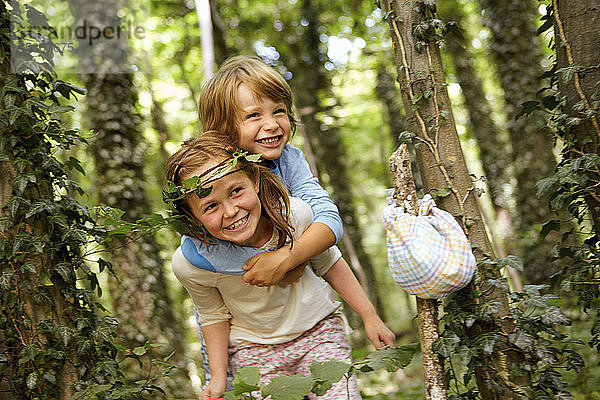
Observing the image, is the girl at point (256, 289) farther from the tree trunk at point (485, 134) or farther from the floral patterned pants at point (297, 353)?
the tree trunk at point (485, 134)

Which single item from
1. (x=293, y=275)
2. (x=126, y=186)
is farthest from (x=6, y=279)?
(x=126, y=186)

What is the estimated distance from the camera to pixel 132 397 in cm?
228

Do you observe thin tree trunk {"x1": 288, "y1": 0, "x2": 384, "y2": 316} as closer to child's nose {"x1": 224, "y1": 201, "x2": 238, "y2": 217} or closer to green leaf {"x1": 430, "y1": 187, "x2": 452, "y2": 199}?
green leaf {"x1": 430, "y1": 187, "x2": 452, "y2": 199}

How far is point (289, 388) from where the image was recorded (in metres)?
1.87

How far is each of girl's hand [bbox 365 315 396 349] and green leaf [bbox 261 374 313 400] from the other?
1.77 ft

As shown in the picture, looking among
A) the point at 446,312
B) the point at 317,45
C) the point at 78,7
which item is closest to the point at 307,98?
the point at 317,45

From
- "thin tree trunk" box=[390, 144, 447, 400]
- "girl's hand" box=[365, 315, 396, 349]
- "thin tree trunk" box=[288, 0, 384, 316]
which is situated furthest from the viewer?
"thin tree trunk" box=[288, 0, 384, 316]

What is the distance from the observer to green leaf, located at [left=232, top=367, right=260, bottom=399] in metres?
1.86

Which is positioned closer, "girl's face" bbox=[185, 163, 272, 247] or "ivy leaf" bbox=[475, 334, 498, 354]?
"ivy leaf" bbox=[475, 334, 498, 354]

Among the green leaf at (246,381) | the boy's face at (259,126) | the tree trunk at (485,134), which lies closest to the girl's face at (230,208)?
the boy's face at (259,126)

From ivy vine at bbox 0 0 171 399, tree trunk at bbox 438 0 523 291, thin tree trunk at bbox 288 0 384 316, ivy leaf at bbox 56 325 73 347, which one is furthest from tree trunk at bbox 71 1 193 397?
tree trunk at bbox 438 0 523 291

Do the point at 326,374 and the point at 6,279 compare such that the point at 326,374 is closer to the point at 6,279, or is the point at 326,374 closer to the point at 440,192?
the point at 440,192

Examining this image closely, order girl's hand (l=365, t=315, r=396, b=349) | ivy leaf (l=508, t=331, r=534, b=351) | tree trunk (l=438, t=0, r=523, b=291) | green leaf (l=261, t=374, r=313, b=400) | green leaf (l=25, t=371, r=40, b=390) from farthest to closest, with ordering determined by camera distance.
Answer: tree trunk (l=438, t=0, r=523, b=291), girl's hand (l=365, t=315, r=396, b=349), green leaf (l=25, t=371, r=40, b=390), ivy leaf (l=508, t=331, r=534, b=351), green leaf (l=261, t=374, r=313, b=400)

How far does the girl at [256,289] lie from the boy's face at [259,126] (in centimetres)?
14
